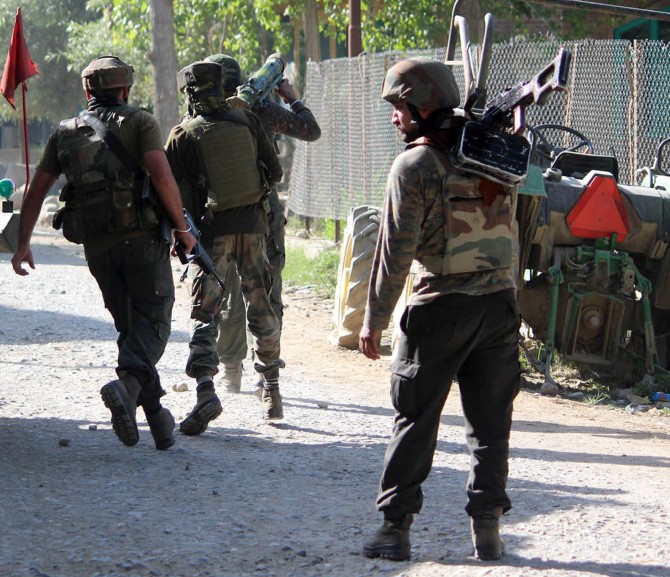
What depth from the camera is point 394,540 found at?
4418mm

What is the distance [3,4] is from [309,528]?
3541 centimetres

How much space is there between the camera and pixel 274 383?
6945 millimetres

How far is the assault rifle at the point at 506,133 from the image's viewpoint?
4.17 meters

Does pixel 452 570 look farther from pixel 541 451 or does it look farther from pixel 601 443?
pixel 601 443

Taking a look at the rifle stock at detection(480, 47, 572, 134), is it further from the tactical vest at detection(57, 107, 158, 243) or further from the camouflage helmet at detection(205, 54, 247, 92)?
the camouflage helmet at detection(205, 54, 247, 92)

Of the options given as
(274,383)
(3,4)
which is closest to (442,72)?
(274,383)

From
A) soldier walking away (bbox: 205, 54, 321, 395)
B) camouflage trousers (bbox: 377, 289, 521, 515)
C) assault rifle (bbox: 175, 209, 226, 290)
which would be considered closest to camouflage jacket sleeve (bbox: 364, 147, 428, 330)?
camouflage trousers (bbox: 377, 289, 521, 515)

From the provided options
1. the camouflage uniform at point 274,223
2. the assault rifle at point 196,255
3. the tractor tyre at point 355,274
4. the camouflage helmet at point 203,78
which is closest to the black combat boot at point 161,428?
the assault rifle at point 196,255

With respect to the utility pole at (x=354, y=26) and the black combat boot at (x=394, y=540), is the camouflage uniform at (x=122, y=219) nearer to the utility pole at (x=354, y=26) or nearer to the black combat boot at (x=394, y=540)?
the black combat boot at (x=394, y=540)

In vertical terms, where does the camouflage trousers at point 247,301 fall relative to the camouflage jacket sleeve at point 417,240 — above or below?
below

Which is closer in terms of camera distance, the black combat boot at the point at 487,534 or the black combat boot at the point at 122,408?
the black combat boot at the point at 487,534

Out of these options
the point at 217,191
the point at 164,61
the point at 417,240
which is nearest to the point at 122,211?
the point at 217,191

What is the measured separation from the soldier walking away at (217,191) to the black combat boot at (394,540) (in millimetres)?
2163

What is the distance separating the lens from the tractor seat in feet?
29.1
